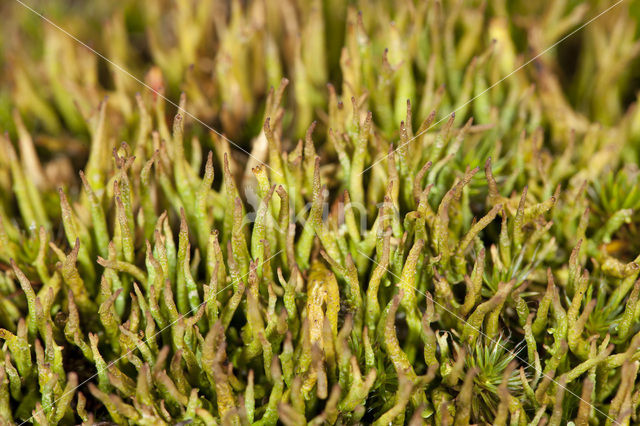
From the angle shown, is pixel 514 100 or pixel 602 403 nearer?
pixel 602 403

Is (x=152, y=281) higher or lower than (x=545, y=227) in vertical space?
higher

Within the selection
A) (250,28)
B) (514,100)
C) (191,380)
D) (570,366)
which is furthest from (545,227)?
(250,28)

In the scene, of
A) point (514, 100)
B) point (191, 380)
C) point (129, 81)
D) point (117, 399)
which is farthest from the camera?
point (129, 81)

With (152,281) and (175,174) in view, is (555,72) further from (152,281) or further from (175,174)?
(152,281)

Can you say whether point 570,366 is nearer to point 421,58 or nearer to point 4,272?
point 421,58

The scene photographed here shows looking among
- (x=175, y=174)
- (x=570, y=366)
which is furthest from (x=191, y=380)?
(x=570, y=366)

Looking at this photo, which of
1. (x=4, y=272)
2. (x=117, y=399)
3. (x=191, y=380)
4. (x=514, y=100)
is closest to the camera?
(x=117, y=399)

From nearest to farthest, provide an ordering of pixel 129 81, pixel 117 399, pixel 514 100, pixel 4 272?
1. pixel 117 399
2. pixel 4 272
3. pixel 514 100
4. pixel 129 81

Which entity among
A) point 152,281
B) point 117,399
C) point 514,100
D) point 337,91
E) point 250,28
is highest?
point 250,28

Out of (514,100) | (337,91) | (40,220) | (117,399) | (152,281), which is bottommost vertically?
(117,399)
